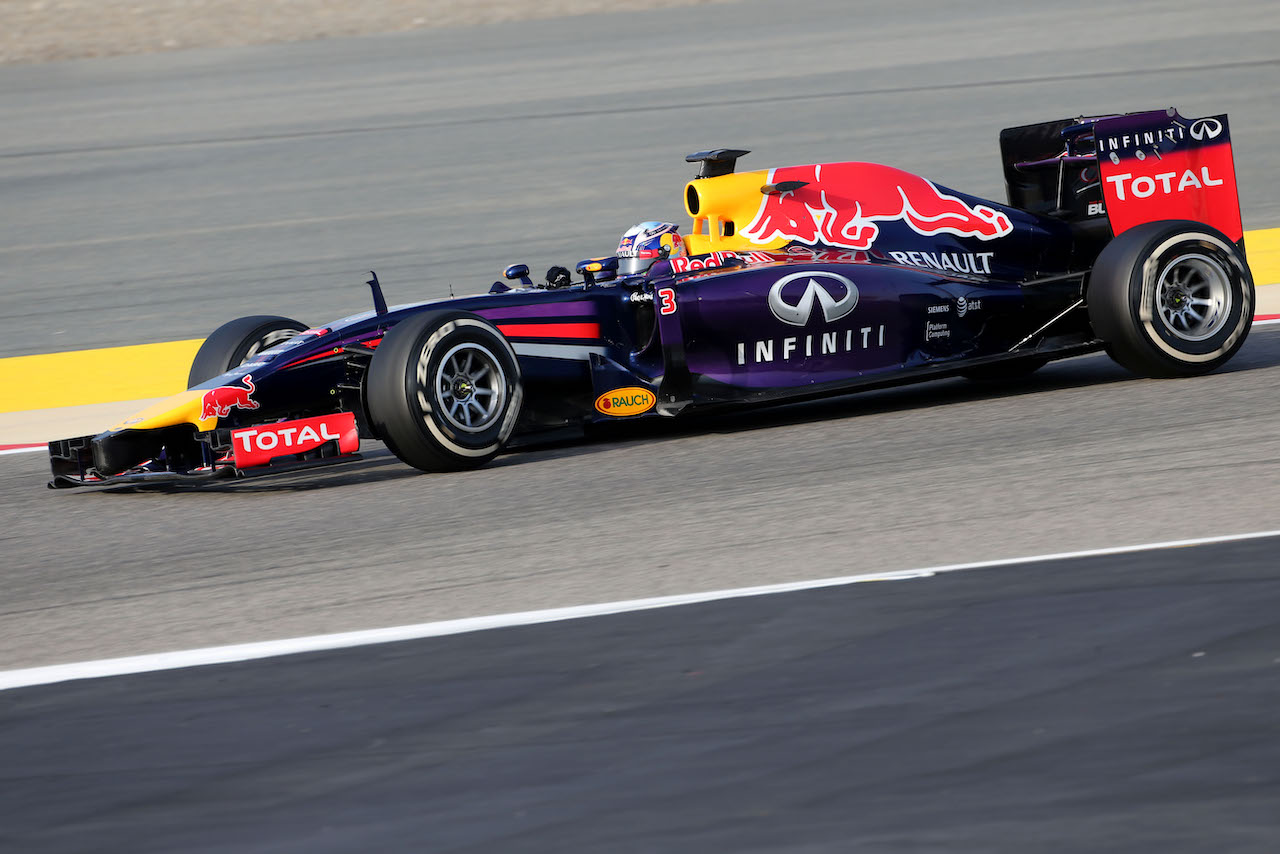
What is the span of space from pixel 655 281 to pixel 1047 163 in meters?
2.59

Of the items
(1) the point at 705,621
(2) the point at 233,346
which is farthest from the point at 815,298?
(1) the point at 705,621

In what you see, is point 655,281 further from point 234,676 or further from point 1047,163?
point 234,676

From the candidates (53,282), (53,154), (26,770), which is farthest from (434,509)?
(53,154)

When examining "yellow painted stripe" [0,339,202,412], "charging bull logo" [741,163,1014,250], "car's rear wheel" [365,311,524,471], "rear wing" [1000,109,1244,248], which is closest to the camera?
"car's rear wheel" [365,311,524,471]

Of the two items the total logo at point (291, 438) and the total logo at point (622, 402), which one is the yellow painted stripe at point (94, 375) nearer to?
the total logo at point (291, 438)

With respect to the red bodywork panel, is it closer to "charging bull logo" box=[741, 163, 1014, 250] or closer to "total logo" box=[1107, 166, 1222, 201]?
"total logo" box=[1107, 166, 1222, 201]

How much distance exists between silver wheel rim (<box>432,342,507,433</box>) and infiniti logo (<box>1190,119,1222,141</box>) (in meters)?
3.78

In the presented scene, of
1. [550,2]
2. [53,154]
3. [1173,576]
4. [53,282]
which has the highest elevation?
[550,2]

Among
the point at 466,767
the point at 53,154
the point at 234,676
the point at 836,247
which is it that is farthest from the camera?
the point at 53,154

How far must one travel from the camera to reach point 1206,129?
8.72 metres

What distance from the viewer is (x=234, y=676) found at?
476 centimetres

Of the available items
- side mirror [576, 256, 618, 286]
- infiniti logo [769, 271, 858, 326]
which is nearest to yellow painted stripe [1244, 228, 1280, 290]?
infiniti logo [769, 271, 858, 326]

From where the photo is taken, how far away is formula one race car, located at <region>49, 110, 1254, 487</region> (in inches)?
290

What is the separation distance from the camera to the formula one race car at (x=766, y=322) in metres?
7.37
